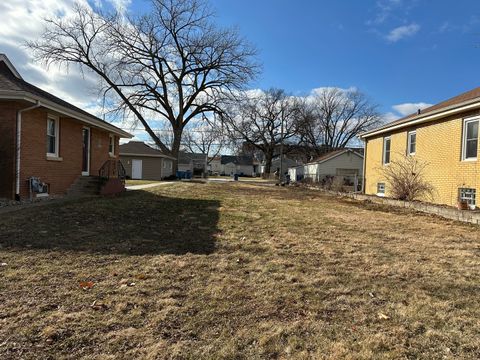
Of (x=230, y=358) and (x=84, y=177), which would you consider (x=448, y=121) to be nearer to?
(x=230, y=358)

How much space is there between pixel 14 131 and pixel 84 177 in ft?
14.4

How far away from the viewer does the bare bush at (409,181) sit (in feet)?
44.0

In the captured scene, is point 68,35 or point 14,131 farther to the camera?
point 68,35

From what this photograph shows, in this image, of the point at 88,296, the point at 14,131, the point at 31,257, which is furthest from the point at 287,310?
the point at 14,131

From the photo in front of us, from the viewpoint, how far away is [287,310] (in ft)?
10.6

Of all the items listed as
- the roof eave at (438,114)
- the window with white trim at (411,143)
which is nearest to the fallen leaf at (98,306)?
the roof eave at (438,114)

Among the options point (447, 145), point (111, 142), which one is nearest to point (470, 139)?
point (447, 145)

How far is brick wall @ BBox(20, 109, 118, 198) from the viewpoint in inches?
416

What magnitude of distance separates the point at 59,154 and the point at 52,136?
67 centimetres

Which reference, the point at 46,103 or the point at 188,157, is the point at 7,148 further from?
the point at 188,157

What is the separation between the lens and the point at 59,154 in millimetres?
12570

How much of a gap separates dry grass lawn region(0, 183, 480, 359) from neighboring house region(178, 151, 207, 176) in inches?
2490

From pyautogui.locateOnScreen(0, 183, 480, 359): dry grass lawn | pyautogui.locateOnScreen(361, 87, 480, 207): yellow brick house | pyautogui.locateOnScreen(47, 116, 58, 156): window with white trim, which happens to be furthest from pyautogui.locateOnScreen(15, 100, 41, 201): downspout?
pyautogui.locateOnScreen(361, 87, 480, 207): yellow brick house

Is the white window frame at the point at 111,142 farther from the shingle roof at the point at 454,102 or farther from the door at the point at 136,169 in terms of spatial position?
the door at the point at 136,169
